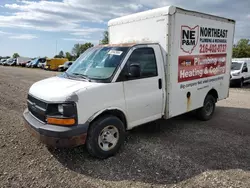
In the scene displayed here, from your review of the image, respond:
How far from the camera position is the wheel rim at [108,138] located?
386 centimetres

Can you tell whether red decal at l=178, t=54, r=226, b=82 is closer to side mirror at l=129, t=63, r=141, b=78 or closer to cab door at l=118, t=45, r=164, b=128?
cab door at l=118, t=45, r=164, b=128

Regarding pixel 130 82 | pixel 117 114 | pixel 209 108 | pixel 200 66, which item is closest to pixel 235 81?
pixel 209 108

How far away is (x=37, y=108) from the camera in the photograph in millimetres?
3805

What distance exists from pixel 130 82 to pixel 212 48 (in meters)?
2.96

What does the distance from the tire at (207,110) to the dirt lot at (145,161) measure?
Result: 62 centimetres

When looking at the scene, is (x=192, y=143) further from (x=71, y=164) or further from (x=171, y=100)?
(x=71, y=164)

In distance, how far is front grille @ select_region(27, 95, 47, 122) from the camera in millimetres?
3648

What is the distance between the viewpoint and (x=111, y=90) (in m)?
3.82

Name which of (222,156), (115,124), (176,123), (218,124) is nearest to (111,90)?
(115,124)

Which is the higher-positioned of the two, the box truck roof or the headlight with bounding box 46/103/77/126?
the box truck roof

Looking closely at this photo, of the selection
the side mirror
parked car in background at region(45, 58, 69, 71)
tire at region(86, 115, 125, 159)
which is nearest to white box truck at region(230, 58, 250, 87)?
the side mirror

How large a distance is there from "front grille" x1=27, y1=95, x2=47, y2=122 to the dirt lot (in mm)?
762

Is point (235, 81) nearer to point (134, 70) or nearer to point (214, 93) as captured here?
point (214, 93)

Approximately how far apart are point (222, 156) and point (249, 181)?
80 centimetres
